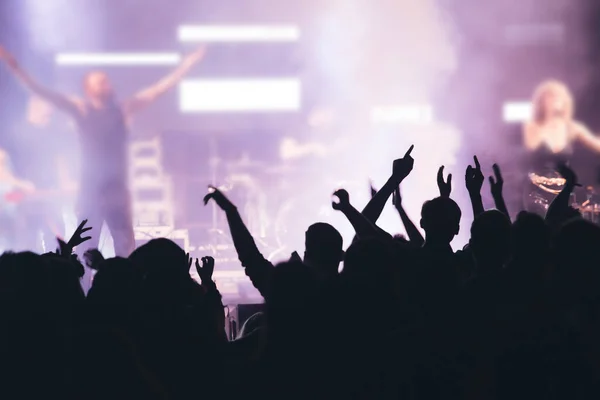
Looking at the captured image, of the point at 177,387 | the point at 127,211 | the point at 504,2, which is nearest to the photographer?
the point at 177,387

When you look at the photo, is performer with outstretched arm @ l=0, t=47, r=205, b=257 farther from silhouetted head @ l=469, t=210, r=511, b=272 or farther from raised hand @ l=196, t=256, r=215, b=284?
silhouetted head @ l=469, t=210, r=511, b=272

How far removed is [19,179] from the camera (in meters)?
10.6

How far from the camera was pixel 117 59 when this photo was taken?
10.9 m

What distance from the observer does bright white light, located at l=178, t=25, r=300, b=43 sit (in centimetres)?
1109

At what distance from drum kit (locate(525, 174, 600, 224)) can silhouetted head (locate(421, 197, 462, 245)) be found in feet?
12.8

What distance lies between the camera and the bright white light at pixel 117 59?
35.7 ft

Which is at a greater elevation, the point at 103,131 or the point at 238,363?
the point at 103,131

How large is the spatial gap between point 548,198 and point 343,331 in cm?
520

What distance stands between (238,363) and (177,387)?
0.17 metres

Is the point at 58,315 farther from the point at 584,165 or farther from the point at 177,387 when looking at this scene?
the point at 584,165

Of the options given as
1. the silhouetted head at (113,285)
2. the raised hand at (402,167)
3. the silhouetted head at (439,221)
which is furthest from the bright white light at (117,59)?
the silhouetted head at (113,285)

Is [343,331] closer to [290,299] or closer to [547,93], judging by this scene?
[290,299]

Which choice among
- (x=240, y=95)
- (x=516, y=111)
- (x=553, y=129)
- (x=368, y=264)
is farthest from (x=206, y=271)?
(x=516, y=111)

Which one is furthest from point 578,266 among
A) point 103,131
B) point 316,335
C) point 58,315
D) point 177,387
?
point 103,131
